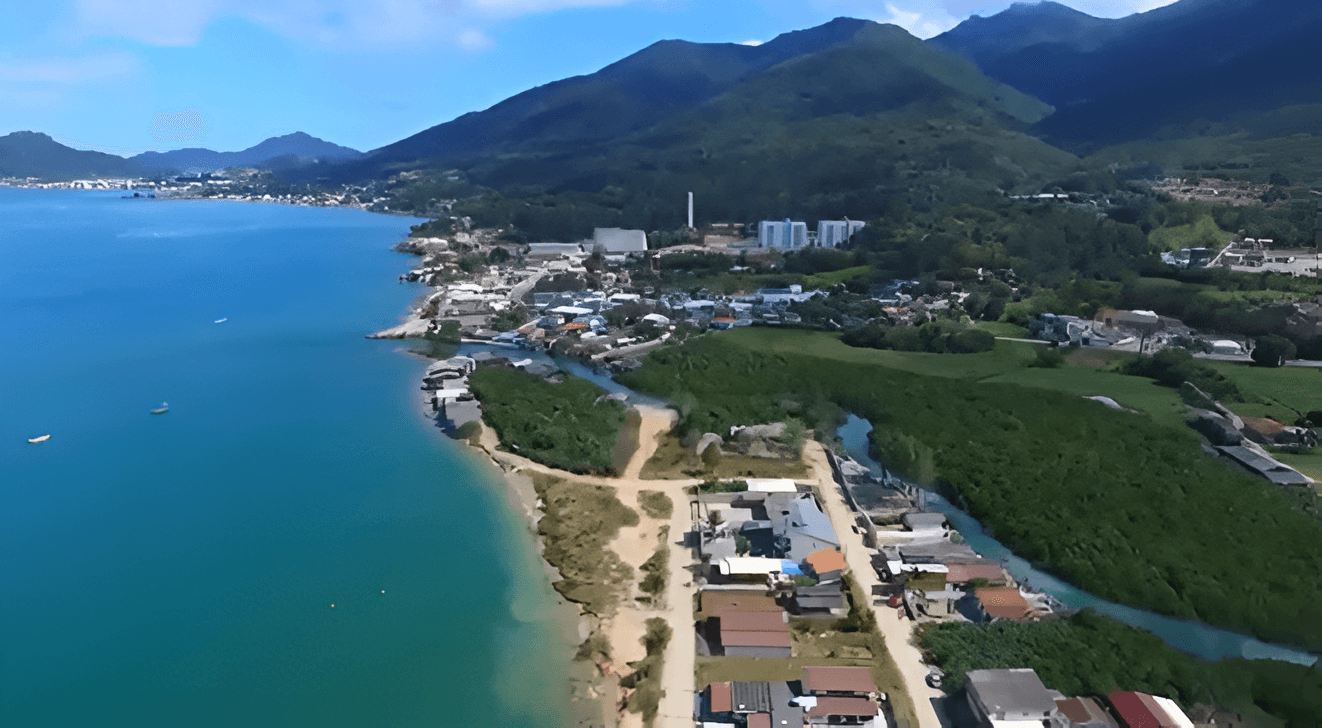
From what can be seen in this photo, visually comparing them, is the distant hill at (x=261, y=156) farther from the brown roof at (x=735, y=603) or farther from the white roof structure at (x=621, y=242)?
the brown roof at (x=735, y=603)

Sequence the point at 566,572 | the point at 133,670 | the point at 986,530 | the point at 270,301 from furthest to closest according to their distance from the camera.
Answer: the point at 270,301
the point at 986,530
the point at 566,572
the point at 133,670

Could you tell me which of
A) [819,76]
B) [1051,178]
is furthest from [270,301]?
[819,76]

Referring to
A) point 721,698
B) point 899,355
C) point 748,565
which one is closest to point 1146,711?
point 721,698

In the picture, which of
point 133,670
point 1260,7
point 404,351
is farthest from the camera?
point 1260,7

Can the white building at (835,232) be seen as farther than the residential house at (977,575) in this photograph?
Yes

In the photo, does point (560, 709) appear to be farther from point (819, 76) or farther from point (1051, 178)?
point (819, 76)

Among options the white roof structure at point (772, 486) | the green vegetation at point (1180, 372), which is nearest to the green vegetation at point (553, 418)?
the white roof structure at point (772, 486)

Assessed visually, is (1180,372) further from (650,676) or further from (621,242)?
(621,242)
